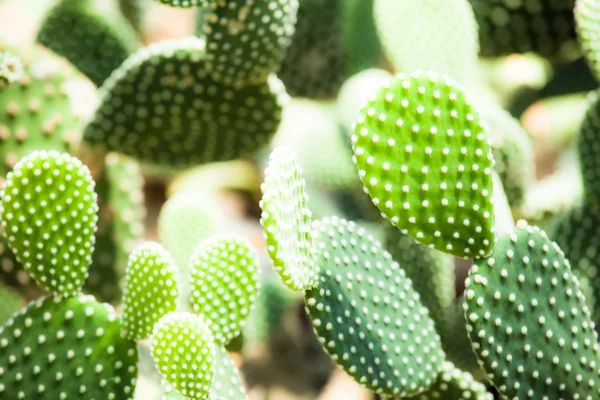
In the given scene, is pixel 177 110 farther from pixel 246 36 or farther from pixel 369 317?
pixel 369 317

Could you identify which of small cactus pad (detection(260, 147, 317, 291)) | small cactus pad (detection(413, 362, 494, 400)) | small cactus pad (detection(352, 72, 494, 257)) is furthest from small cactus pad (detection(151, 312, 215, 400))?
small cactus pad (detection(413, 362, 494, 400))

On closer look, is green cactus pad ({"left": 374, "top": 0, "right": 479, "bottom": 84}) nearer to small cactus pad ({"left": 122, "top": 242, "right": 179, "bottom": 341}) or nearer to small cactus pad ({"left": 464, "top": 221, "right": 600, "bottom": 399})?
small cactus pad ({"left": 464, "top": 221, "right": 600, "bottom": 399})

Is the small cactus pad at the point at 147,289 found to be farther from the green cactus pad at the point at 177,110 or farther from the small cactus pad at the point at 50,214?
the green cactus pad at the point at 177,110

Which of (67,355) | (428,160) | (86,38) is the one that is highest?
(428,160)

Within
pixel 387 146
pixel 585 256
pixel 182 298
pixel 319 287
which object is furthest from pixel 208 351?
pixel 585 256

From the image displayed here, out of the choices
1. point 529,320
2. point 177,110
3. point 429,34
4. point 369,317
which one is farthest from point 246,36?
point 529,320

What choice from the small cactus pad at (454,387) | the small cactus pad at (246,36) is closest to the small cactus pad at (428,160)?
the small cactus pad at (454,387)
